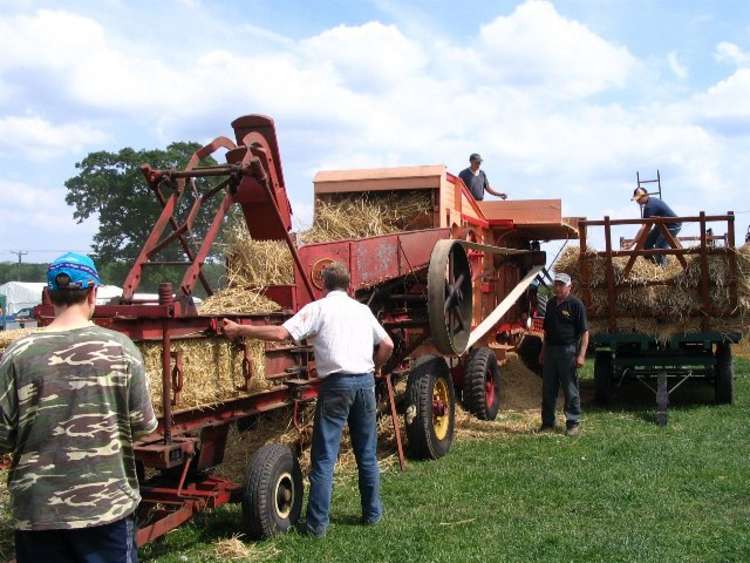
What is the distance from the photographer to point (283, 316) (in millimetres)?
5473

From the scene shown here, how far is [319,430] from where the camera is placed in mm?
4887

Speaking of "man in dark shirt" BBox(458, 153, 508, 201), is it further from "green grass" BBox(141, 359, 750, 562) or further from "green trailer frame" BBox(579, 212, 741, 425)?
"green grass" BBox(141, 359, 750, 562)

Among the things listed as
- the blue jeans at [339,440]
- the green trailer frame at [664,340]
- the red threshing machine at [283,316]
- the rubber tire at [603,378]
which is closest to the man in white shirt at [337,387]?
the blue jeans at [339,440]

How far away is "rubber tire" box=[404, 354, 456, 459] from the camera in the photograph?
6.73 meters

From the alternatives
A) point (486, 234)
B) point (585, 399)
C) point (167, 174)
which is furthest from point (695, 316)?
point (167, 174)

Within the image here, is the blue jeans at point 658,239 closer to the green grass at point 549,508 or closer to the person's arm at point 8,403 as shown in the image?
the green grass at point 549,508

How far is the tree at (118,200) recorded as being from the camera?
39406mm

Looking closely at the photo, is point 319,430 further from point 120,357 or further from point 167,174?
point 120,357

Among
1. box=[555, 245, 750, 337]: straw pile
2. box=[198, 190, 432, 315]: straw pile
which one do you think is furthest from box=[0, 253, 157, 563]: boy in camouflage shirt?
box=[555, 245, 750, 337]: straw pile

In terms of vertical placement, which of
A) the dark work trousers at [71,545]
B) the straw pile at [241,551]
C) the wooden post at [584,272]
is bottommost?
the straw pile at [241,551]

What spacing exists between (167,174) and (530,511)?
3.44m

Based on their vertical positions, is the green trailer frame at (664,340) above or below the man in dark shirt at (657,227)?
below

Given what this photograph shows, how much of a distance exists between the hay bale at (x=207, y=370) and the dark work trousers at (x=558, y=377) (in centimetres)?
396

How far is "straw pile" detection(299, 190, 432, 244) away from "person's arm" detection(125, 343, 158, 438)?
16.4 ft
